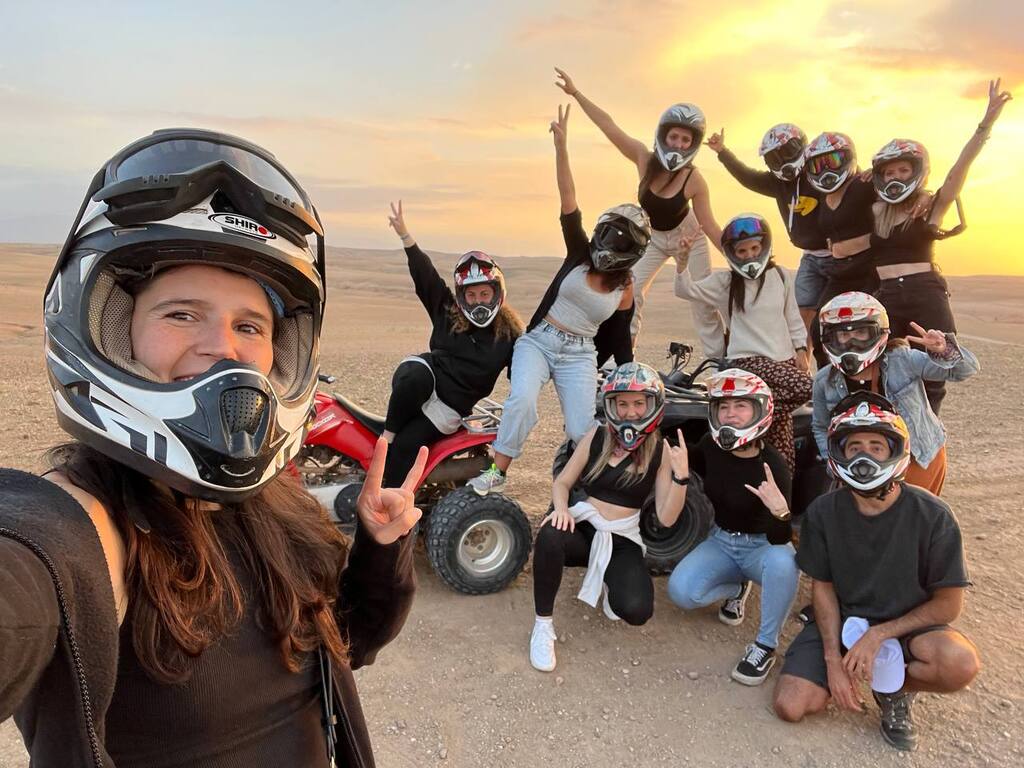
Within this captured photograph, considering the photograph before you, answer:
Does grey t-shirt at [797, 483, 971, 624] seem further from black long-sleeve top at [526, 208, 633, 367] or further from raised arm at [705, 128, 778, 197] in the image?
raised arm at [705, 128, 778, 197]

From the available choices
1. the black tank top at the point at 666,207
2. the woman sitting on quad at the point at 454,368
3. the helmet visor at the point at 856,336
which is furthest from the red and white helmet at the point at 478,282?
the helmet visor at the point at 856,336

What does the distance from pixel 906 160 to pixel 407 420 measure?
3.62 meters

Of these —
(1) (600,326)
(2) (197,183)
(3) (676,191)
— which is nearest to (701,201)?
(3) (676,191)

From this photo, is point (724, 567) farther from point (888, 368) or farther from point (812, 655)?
point (888, 368)

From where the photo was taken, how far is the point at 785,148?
570 centimetres

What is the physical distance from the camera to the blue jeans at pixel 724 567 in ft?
13.2

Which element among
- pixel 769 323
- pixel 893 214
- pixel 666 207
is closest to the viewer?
pixel 769 323

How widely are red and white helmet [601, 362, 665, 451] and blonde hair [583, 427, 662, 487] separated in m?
0.06

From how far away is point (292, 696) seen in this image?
1.55m

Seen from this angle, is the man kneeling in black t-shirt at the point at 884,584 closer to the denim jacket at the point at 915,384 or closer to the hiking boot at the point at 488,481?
the denim jacket at the point at 915,384

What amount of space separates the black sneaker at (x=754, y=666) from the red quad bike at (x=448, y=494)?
4.52 feet

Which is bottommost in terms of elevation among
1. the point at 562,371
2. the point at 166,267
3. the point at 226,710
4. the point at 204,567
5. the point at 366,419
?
the point at 366,419

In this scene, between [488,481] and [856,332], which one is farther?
[488,481]

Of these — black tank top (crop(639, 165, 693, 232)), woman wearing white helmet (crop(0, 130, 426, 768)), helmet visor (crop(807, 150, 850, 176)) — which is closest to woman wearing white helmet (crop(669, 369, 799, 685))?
black tank top (crop(639, 165, 693, 232))
